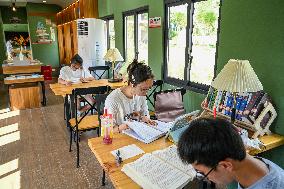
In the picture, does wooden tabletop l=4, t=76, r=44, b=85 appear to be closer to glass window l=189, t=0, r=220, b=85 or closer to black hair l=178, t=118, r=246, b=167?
glass window l=189, t=0, r=220, b=85

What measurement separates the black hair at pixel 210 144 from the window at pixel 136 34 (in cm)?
359

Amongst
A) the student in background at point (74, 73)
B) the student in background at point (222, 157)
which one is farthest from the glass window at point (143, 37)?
the student in background at point (222, 157)

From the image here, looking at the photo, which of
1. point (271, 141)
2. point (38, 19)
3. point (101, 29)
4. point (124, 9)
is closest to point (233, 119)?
point (271, 141)

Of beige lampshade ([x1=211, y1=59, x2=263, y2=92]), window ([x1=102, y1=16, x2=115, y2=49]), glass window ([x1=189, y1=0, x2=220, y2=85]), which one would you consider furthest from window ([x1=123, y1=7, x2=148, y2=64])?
beige lampshade ([x1=211, y1=59, x2=263, y2=92])

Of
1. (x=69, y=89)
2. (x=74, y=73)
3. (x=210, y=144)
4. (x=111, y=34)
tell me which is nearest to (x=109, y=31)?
(x=111, y=34)

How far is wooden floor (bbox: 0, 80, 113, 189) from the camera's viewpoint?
2.58 metres

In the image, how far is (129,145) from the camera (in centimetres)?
167

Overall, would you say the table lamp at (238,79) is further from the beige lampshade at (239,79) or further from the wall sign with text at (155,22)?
the wall sign with text at (155,22)

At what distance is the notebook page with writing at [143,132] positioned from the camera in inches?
68.9

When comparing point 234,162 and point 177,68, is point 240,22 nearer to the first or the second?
point 177,68

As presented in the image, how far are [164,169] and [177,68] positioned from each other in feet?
8.20

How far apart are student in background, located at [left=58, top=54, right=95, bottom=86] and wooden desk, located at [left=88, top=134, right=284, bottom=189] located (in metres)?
2.45

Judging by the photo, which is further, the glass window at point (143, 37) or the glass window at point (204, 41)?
the glass window at point (143, 37)

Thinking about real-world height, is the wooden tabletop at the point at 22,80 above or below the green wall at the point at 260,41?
below
